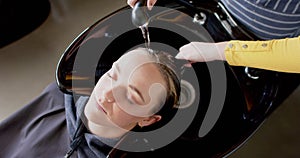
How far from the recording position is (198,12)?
1.06 m

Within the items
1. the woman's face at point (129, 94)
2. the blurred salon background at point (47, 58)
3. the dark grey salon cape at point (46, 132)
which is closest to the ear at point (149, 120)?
the woman's face at point (129, 94)

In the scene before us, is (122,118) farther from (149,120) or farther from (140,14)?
(140,14)

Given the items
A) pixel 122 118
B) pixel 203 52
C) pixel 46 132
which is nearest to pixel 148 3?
pixel 203 52

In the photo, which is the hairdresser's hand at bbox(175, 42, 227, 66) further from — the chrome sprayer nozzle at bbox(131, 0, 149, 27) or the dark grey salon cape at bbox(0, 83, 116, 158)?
the dark grey salon cape at bbox(0, 83, 116, 158)

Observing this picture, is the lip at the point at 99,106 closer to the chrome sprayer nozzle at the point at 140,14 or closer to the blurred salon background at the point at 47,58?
the chrome sprayer nozzle at the point at 140,14

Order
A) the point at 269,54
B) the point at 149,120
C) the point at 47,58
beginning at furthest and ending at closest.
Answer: the point at 47,58 → the point at 149,120 → the point at 269,54

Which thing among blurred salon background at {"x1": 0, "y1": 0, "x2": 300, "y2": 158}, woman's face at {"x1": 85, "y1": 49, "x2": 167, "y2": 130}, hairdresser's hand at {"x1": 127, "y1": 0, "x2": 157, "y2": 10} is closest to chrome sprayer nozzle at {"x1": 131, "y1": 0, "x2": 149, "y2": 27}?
hairdresser's hand at {"x1": 127, "y1": 0, "x2": 157, "y2": 10}

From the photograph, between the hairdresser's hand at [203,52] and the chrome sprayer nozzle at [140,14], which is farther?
the chrome sprayer nozzle at [140,14]

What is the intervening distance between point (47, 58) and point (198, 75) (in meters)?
0.75

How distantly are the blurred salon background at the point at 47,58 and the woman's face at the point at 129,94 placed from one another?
0.57 metres

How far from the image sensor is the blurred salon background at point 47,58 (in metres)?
1.33

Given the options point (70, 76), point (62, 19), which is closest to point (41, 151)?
point (70, 76)

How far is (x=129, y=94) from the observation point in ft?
2.69

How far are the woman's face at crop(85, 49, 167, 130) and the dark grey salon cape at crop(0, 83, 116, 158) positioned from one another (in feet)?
0.30
